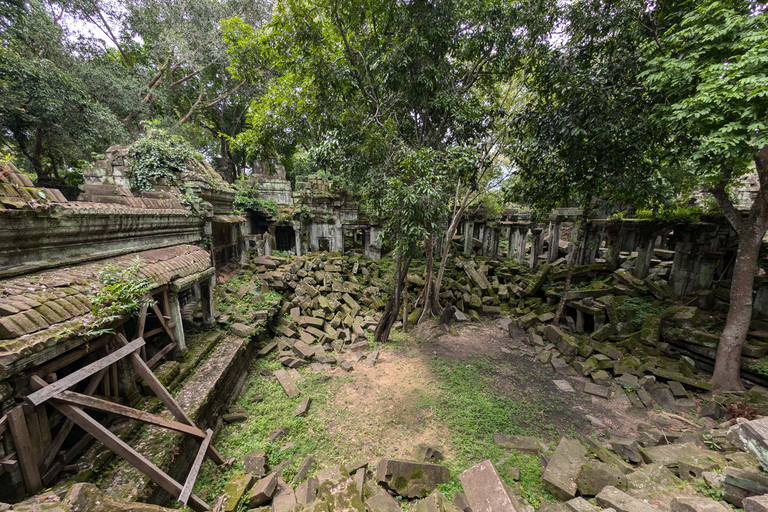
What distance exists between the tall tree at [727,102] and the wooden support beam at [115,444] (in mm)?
7567

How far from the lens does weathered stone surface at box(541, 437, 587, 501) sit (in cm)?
305

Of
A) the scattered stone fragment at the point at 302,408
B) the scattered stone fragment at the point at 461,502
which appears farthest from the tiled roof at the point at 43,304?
the scattered stone fragment at the point at 461,502

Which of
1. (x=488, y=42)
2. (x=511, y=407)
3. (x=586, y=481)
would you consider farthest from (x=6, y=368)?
(x=488, y=42)

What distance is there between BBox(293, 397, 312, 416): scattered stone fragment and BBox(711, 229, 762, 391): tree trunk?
760 cm

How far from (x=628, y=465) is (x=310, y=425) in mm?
4464

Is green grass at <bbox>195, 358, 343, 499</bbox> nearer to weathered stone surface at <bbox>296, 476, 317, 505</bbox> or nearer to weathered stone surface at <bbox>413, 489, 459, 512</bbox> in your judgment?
weathered stone surface at <bbox>296, 476, 317, 505</bbox>

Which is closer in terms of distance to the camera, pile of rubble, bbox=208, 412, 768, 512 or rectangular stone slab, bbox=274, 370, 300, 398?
pile of rubble, bbox=208, 412, 768, 512

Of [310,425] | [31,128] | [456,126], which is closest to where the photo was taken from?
[310,425]

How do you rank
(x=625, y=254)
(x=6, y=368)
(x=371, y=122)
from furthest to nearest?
(x=625, y=254) → (x=371, y=122) → (x=6, y=368)

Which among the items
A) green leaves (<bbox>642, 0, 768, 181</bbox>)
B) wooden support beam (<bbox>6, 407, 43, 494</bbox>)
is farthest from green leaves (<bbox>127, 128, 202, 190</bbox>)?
green leaves (<bbox>642, 0, 768, 181</bbox>)

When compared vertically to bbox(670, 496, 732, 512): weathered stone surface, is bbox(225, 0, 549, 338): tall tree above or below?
above

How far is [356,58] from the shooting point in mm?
6676

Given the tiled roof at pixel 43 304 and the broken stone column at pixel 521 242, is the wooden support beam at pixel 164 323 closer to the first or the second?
the tiled roof at pixel 43 304

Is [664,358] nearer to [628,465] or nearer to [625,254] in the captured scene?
[628,465]
